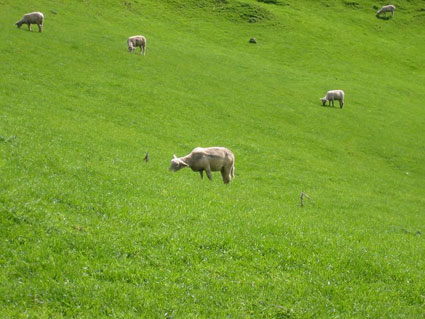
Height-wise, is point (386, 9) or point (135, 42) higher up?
point (386, 9)

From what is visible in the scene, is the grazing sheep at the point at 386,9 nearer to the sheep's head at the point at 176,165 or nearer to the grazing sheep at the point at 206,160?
the grazing sheep at the point at 206,160

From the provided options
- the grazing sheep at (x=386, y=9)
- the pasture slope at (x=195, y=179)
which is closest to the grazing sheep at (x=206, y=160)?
the pasture slope at (x=195, y=179)

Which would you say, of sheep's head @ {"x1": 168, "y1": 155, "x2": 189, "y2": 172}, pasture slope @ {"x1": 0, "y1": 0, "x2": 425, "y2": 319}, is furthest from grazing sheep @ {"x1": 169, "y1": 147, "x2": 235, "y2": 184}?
pasture slope @ {"x1": 0, "y1": 0, "x2": 425, "y2": 319}

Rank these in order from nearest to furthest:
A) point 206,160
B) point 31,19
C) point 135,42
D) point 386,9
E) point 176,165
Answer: point 206,160, point 176,165, point 31,19, point 135,42, point 386,9

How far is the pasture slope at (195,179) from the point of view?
31.6 ft

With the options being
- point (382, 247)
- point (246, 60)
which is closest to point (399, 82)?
point (246, 60)

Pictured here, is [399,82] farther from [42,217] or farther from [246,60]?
[42,217]

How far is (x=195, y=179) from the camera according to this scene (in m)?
19.6

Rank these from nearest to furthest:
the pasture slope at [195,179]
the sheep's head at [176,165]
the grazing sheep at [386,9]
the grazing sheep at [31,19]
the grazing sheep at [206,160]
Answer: the pasture slope at [195,179] → the grazing sheep at [206,160] → the sheep's head at [176,165] → the grazing sheep at [31,19] → the grazing sheep at [386,9]

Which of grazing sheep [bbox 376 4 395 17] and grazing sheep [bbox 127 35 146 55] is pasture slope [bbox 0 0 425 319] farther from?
grazing sheep [bbox 376 4 395 17]

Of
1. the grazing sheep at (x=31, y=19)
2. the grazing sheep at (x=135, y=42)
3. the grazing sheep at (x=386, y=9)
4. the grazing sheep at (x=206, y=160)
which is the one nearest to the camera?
the grazing sheep at (x=206, y=160)

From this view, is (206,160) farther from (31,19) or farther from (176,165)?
(31,19)

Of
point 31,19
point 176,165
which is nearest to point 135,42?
point 31,19

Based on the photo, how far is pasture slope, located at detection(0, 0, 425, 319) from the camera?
963 centimetres
